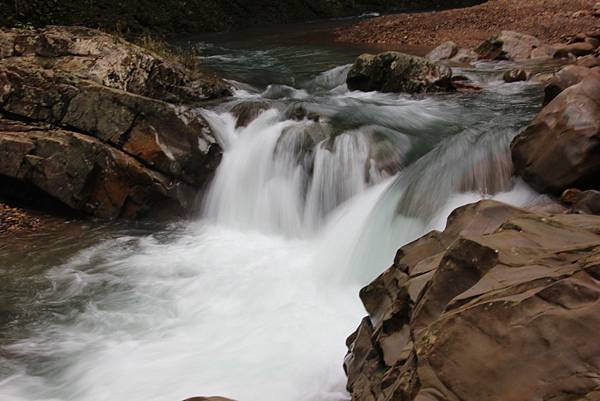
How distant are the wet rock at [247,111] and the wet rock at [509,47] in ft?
26.4

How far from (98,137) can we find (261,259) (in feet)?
11.0

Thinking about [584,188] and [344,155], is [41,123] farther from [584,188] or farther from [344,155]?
[584,188]

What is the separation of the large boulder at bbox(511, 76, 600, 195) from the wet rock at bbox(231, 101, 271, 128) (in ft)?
16.0

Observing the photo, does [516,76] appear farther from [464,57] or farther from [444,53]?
[444,53]

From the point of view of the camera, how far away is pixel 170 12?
2394 cm

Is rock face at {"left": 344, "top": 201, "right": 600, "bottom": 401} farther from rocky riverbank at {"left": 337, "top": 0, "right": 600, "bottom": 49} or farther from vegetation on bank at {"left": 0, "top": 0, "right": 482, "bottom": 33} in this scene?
vegetation on bank at {"left": 0, "top": 0, "right": 482, "bottom": 33}

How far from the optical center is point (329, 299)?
641cm

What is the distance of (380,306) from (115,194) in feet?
18.4

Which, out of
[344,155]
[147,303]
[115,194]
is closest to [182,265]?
[147,303]

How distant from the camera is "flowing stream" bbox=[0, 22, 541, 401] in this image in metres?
5.18

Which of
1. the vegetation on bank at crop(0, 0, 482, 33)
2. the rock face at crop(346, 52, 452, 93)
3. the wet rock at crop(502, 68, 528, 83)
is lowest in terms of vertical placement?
the wet rock at crop(502, 68, 528, 83)

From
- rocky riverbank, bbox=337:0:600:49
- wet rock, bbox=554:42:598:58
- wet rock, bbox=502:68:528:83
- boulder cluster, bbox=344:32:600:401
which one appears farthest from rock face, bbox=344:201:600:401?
rocky riverbank, bbox=337:0:600:49

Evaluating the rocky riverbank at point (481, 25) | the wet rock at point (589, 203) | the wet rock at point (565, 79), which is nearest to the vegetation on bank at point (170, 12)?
the rocky riverbank at point (481, 25)

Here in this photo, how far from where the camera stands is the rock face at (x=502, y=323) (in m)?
2.23
